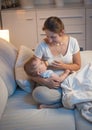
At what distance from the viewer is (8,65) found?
206cm

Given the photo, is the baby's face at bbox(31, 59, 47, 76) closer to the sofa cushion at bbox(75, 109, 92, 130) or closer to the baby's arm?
the baby's arm

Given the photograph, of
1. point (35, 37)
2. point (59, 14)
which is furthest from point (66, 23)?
point (35, 37)

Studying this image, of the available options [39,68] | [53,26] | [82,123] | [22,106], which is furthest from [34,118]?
[53,26]

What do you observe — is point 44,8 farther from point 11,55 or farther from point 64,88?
point 64,88

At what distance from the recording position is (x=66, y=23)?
3908mm

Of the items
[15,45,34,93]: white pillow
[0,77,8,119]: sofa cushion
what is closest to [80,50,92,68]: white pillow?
[15,45,34,93]: white pillow

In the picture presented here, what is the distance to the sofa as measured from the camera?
5.32 feet

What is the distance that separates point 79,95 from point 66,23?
2.34 m

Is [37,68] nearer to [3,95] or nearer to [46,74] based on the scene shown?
[46,74]

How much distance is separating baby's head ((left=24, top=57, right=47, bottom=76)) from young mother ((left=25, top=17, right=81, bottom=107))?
3cm

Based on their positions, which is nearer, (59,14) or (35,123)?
(35,123)

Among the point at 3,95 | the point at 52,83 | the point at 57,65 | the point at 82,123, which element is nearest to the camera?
the point at 82,123

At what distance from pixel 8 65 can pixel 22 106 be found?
1.32 ft

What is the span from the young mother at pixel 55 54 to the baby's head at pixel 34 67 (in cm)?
3
